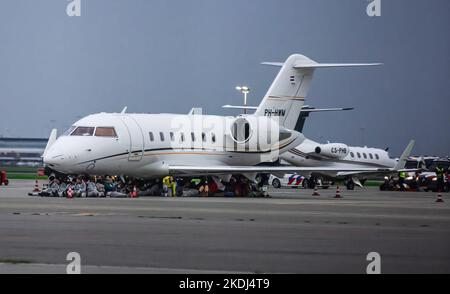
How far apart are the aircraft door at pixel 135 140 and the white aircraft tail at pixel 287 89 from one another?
8141 mm

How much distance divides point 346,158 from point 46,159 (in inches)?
1449

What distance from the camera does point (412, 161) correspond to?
105875mm

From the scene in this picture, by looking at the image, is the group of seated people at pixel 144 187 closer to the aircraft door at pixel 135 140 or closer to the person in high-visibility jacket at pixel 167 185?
the person in high-visibility jacket at pixel 167 185

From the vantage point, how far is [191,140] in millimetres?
51781

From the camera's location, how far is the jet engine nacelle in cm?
7288

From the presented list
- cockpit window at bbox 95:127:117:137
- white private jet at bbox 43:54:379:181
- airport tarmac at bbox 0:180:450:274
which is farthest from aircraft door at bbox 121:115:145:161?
airport tarmac at bbox 0:180:450:274

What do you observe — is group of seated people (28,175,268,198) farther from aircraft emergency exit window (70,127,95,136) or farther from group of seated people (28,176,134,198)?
aircraft emergency exit window (70,127,95,136)

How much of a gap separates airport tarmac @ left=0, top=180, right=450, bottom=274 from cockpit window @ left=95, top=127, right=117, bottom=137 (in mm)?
A: 14017

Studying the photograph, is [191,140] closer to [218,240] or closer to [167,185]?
[167,185]

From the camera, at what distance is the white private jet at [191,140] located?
47.1 meters

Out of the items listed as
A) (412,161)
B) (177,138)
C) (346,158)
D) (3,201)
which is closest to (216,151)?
(177,138)

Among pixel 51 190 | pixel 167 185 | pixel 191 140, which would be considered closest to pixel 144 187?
pixel 167 185

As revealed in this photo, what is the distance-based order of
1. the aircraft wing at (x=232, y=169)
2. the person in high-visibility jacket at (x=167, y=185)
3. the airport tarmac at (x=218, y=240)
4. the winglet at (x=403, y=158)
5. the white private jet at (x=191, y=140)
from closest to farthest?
the airport tarmac at (x=218, y=240)
the white private jet at (x=191, y=140)
the aircraft wing at (x=232, y=169)
the person in high-visibility jacket at (x=167, y=185)
the winglet at (x=403, y=158)

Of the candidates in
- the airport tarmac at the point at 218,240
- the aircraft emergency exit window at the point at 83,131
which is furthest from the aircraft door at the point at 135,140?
the airport tarmac at the point at 218,240
